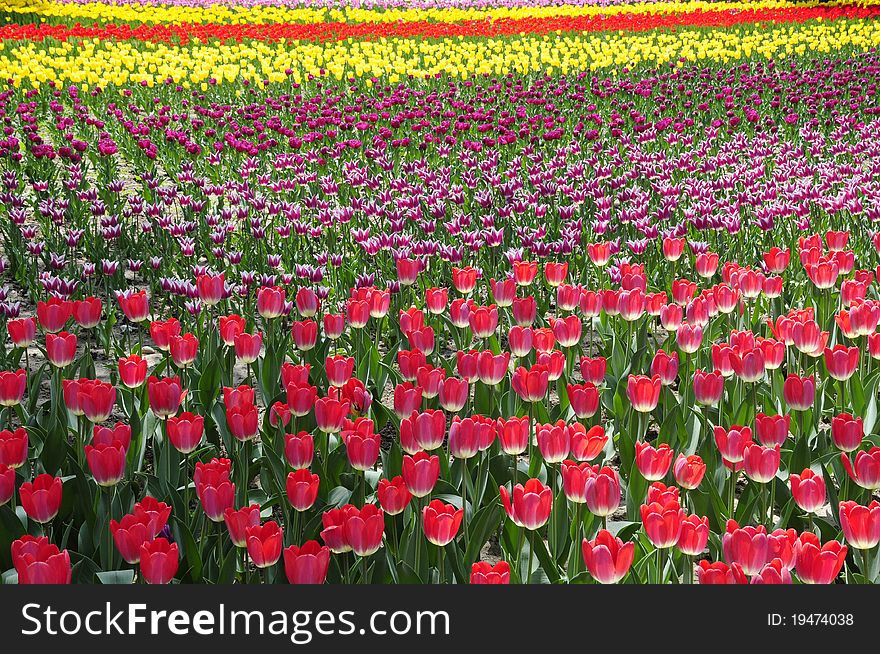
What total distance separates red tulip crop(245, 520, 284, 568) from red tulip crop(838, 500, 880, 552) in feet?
3.81

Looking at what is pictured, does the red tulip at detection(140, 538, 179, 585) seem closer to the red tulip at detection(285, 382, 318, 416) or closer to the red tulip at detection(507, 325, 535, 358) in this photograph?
the red tulip at detection(285, 382, 318, 416)

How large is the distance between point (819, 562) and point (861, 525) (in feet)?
0.81

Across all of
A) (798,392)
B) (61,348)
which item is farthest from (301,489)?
(798,392)

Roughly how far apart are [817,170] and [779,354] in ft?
13.7

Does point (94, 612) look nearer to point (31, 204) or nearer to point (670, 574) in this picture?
point (670, 574)

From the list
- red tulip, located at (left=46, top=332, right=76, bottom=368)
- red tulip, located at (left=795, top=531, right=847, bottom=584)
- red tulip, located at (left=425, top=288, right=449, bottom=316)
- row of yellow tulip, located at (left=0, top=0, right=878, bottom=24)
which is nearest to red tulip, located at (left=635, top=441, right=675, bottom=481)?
red tulip, located at (left=795, top=531, right=847, bottom=584)

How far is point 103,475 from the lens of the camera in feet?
7.41

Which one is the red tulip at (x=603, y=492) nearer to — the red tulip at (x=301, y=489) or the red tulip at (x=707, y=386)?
the red tulip at (x=301, y=489)

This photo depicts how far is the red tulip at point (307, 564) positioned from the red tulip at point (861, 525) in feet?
3.48

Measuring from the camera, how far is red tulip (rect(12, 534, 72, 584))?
1.71m

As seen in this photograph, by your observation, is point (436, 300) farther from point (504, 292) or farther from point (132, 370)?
point (132, 370)

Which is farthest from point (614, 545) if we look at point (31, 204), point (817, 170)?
point (31, 204)

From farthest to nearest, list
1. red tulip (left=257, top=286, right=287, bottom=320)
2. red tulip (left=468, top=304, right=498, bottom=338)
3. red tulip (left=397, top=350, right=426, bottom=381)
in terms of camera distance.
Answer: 1. red tulip (left=257, top=286, right=287, bottom=320)
2. red tulip (left=468, top=304, right=498, bottom=338)
3. red tulip (left=397, top=350, right=426, bottom=381)

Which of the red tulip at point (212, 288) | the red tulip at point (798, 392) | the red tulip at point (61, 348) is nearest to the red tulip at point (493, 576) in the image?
the red tulip at point (798, 392)
